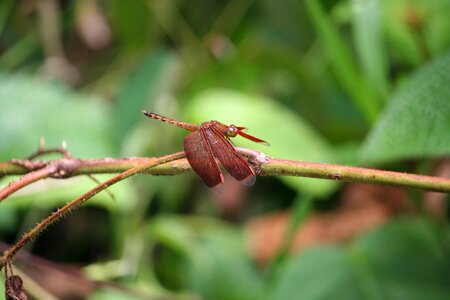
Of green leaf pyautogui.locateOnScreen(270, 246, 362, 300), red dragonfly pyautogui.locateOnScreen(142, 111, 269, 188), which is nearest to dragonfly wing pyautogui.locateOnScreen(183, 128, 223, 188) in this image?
red dragonfly pyautogui.locateOnScreen(142, 111, 269, 188)

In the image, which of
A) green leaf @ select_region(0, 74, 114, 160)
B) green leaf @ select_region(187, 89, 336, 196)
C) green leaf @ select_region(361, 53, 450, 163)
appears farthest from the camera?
green leaf @ select_region(0, 74, 114, 160)

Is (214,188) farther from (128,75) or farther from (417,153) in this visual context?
(128,75)

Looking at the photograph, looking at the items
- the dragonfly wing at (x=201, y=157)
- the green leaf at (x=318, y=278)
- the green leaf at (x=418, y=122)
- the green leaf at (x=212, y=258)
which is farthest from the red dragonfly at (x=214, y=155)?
the green leaf at (x=212, y=258)

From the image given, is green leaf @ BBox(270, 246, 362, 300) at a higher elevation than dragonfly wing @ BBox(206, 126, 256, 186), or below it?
higher

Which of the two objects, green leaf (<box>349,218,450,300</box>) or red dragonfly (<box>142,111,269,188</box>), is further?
green leaf (<box>349,218,450,300</box>)

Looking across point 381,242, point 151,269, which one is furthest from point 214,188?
point 151,269

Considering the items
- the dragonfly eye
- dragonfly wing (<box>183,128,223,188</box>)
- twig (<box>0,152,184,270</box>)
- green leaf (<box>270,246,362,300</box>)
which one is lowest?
twig (<box>0,152,184,270</box>)

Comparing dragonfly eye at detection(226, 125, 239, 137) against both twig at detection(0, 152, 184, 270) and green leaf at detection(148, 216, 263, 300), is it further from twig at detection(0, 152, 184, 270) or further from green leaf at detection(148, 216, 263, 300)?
green leaf at detection(148, 216, 263, 300)

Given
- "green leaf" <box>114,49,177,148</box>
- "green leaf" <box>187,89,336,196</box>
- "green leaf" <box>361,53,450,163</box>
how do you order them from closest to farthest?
"green leaf" <box>361,53,450,163</box> → "green leaf" <box>187,89,336,196</box> → "green leaf" <box>114,49,177,148</box>
